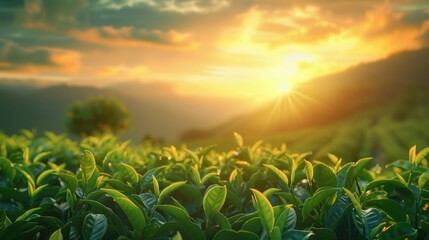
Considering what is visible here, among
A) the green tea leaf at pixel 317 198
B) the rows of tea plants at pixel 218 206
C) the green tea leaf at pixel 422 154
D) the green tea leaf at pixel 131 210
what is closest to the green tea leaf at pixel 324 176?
the rows of tea plants at pixel 218 206

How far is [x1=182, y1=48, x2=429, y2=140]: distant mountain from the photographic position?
59.8m

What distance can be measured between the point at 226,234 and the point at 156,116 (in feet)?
470

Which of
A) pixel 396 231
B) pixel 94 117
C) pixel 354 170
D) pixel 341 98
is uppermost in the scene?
pixel 354 170

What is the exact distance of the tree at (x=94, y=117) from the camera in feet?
112

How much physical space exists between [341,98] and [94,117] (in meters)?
43.9

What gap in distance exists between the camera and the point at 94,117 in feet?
112

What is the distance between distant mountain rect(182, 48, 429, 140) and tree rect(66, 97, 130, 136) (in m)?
19.4

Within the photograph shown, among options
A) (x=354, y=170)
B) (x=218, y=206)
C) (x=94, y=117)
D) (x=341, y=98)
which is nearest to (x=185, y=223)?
(x=218, y=206)

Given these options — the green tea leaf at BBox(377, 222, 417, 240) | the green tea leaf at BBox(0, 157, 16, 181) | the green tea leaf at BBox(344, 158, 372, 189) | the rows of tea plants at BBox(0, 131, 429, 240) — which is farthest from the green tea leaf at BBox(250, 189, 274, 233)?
the green tea leaf at BBox(0, 157, 16, 181)

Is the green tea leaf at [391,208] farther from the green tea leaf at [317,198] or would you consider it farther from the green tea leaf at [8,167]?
the green tea leaf at [8,167]

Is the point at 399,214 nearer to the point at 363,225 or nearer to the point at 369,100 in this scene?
the point at 363,225

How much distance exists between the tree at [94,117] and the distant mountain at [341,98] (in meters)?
19.4

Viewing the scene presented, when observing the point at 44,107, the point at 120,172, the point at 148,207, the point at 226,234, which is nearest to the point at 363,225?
the point at 226,234

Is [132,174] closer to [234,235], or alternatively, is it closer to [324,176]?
[234,235]
